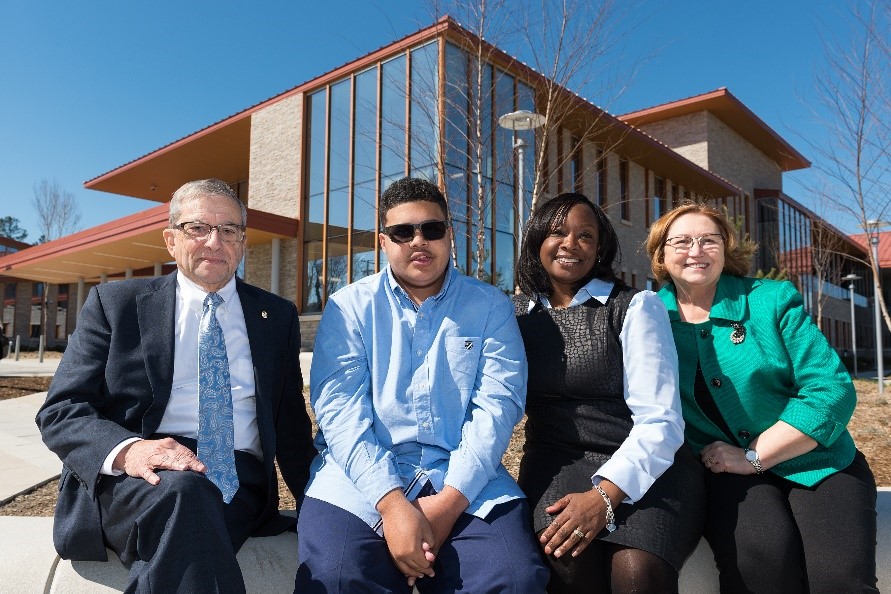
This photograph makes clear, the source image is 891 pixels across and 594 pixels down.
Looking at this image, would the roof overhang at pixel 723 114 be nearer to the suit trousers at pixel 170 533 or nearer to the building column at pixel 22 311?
the suit trousers at pixel 170 533

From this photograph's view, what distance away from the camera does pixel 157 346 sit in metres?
2.48

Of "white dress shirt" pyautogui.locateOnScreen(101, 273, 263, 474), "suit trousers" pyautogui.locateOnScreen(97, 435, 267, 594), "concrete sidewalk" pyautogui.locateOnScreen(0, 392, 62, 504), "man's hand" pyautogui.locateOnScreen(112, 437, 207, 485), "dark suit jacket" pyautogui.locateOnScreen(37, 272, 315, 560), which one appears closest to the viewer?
"suit trousers" pyautogui.locateOnScreen(97, 435, 267, 594)

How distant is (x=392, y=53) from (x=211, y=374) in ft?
48.6

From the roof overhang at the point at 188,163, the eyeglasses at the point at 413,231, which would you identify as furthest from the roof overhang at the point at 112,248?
the eyeglasses at the point at 413,231

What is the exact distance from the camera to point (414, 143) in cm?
891

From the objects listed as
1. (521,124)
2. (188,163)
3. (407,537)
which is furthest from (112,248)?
(407,537)

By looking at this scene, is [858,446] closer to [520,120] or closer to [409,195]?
[520,120]

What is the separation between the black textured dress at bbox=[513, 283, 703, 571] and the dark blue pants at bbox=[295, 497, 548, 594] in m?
0.18

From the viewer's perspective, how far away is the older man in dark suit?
6.54 ft

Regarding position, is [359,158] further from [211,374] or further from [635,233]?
[211,374]

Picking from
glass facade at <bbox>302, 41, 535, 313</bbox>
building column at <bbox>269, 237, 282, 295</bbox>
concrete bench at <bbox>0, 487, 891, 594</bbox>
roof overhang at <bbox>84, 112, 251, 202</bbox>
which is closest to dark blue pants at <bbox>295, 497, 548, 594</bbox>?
concrete bench at <bbox>0, 487, 891, 594</bbox>

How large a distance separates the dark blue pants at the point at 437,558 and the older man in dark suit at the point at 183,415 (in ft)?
0.98

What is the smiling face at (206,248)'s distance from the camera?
8.60ft

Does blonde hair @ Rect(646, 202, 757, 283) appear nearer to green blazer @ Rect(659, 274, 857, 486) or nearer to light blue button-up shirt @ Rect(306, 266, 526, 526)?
green blazer @ Rect(659, 274, 857, 486)
